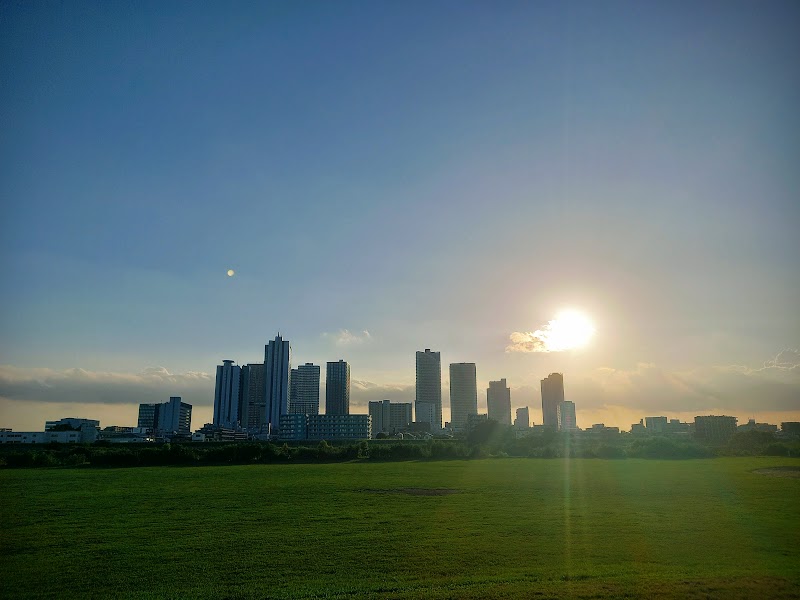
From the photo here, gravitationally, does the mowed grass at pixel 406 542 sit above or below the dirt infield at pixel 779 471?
above

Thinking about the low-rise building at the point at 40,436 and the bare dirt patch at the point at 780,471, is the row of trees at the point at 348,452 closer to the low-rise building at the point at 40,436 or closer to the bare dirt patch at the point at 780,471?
the bare dirt patch at the point at 780,471

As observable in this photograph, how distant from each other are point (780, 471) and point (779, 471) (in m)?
0.10

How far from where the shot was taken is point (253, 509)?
3862cm

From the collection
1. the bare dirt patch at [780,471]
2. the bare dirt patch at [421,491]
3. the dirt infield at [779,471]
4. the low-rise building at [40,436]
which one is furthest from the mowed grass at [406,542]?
the low-rise building at [40,436]

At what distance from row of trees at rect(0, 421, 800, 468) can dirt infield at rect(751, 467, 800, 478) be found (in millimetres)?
29355

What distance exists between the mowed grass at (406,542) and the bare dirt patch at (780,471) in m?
11.1

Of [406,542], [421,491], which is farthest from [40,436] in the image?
[406,542]

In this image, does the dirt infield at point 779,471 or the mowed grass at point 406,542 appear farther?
the dirt infield at point 779,471

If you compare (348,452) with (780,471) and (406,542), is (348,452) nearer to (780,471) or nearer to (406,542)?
(780,471)

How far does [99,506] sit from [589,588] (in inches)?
1502

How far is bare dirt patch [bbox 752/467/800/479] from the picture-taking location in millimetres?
58850

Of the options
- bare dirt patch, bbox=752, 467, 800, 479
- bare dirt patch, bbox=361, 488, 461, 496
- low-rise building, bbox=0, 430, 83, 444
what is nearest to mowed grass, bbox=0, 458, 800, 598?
bare dirt patch, bbox=361, 488, 461, 496

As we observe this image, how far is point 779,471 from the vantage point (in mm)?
63625

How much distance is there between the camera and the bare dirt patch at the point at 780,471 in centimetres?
5885
